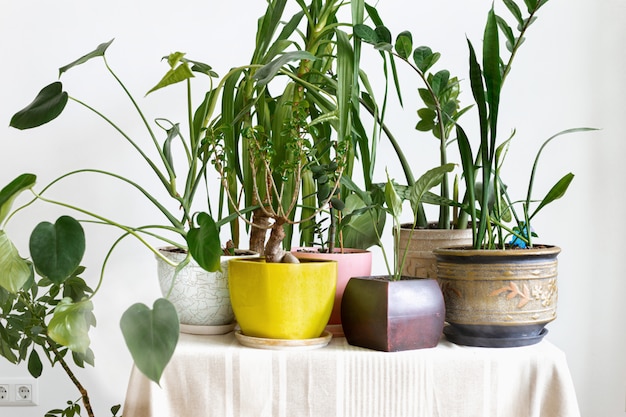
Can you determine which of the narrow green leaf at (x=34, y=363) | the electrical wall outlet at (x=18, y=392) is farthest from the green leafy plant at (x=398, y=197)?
the electrical wall outlet at (x=18, y=392)

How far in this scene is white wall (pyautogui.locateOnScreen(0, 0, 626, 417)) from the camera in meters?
1.96

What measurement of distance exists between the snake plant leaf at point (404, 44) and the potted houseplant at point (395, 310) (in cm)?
24

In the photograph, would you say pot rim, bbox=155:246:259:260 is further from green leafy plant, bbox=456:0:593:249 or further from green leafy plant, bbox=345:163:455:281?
green leafy plant, bbox=456:0:593:249

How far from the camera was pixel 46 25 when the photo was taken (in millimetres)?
1979

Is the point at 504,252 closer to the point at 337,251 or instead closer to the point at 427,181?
the point at 427,181

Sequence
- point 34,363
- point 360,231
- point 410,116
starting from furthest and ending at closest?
point 410,116 → point 34,363 → point 360,231

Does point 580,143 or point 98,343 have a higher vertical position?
point 580,143

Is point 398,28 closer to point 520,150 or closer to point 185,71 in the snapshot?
point 520,150

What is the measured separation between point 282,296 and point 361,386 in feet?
0.61

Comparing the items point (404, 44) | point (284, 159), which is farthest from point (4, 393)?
point (404, 44)

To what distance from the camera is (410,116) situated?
198 centimetres

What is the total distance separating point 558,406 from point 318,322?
A: 0.39 metres

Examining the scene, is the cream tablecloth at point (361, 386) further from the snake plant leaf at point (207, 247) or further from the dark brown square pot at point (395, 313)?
the snake plant leaf at point (207, 247)

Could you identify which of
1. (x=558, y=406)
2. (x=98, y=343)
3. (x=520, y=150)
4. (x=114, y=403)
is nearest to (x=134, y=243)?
(x=98, y=343)
